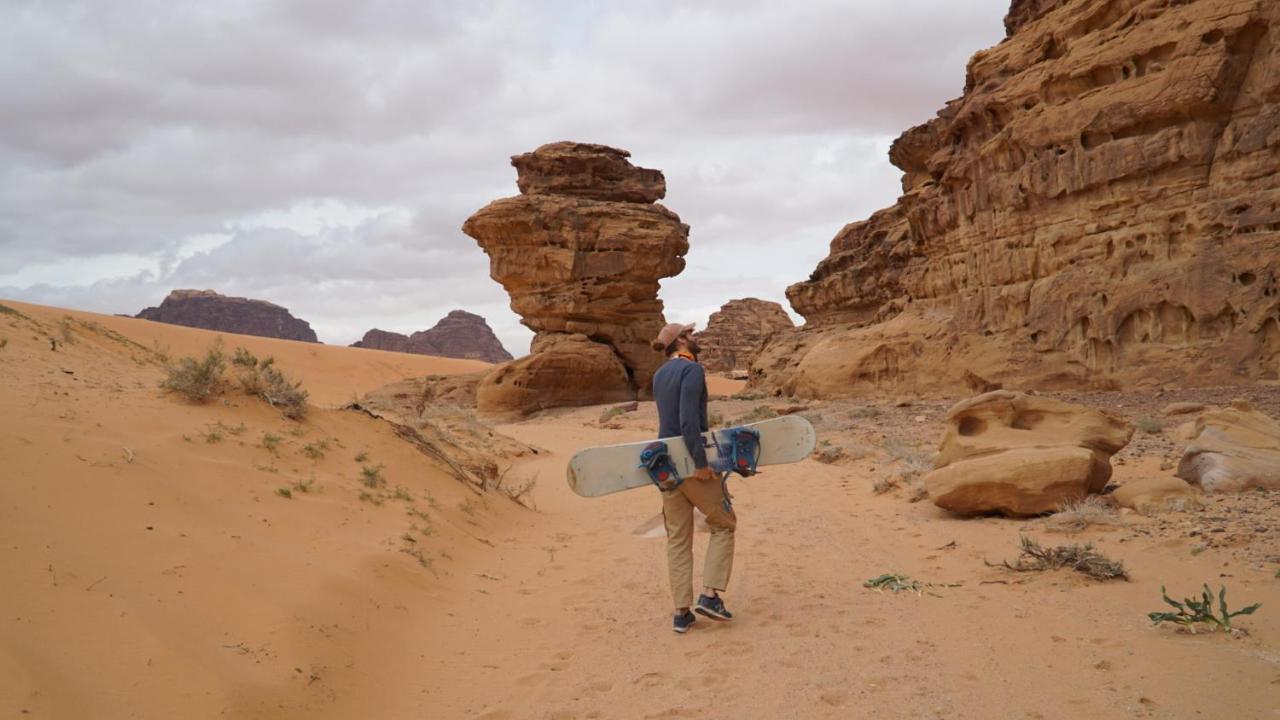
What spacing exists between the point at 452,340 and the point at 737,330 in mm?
44045

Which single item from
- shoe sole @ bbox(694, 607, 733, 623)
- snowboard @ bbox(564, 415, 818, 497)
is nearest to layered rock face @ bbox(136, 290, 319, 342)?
snowboard @ bbox(564, 415, 818, 497)

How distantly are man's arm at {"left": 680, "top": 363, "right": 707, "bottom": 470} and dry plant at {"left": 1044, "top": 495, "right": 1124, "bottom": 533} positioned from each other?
3.48 meters

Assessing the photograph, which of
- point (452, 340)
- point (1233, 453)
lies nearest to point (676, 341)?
point (1233, 453)

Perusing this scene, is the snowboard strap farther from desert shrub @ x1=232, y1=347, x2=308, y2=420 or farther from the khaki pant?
desert shrub @ x1=232, y1=347, x2=308, y2=420

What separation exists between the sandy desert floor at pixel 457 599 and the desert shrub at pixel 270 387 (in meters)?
0.16

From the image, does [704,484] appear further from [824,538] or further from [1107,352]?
[1107,352]

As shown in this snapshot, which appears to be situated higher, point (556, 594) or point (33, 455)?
point (33, 455)

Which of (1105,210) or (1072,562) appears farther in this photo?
(1105,210)

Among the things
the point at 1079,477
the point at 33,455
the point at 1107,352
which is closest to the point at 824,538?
the point at 1079,477

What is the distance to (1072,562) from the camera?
5.05 m

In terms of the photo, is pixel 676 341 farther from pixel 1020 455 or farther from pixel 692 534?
pixel 1020 455

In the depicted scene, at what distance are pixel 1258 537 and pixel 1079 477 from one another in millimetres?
1547

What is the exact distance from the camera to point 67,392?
6.01 meters

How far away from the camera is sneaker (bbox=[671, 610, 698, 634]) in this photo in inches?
186
